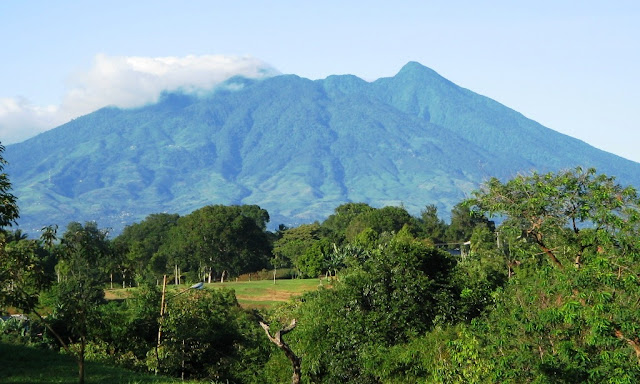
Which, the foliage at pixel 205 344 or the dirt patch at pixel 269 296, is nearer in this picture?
the foliage at pixel 205 344

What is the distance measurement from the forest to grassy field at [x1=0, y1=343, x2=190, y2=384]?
83 cm

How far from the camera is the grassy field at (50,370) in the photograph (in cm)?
2053

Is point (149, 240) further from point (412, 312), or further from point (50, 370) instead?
point (50, 370)

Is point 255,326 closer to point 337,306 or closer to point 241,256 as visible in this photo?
point 337,306

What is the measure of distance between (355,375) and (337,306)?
3.19 metres

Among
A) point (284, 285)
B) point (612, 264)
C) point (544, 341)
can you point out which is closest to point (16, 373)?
point (544, 341)

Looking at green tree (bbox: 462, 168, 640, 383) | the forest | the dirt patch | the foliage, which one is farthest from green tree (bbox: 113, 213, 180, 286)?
green tree (bbox: 462, 168, 640, 383)

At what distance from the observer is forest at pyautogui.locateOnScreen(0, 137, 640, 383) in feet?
52.6

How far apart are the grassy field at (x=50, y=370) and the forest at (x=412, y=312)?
0.83 meters

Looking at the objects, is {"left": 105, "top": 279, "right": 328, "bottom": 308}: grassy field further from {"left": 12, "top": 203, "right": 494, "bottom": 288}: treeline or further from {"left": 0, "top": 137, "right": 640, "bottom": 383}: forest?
{"left": 0, "top": 137, "right": 640, "bottom": 383}: forest

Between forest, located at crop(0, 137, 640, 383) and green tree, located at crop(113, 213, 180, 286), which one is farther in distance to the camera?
green tree, located at crop(113, 213, 180, 286)

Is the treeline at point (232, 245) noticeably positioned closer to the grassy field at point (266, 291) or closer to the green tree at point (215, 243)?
the green tree at point (215, 243)

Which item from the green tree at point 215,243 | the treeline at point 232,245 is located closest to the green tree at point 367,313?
the treeline at point 232,245

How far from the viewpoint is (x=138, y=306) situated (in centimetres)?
3050
